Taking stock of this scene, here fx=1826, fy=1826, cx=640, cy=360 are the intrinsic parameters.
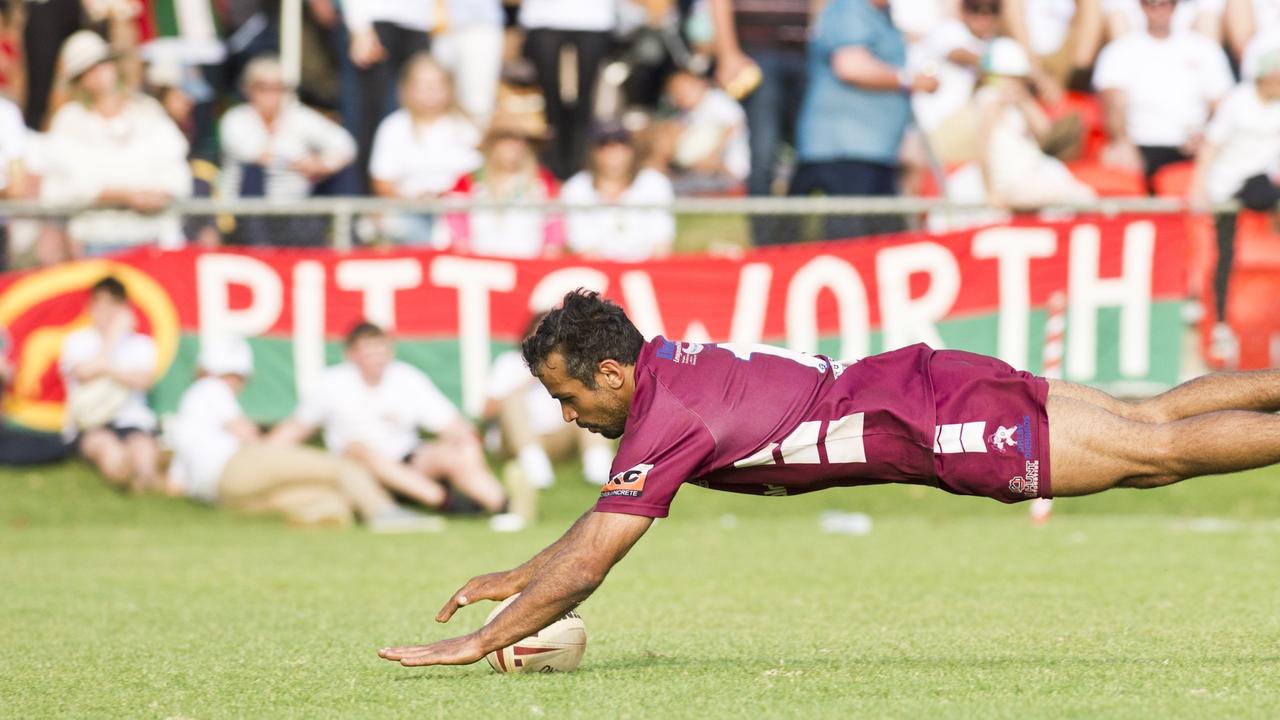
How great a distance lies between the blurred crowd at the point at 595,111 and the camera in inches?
587

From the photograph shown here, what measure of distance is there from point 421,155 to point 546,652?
9.08 m

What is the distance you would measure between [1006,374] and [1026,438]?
0.32 meters

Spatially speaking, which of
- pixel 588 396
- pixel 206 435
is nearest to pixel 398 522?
pixel 206 435

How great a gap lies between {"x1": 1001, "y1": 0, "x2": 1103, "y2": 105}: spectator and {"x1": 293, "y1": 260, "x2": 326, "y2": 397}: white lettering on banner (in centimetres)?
661

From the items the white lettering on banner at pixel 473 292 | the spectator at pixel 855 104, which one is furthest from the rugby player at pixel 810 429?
the spectator at pixel 855 104

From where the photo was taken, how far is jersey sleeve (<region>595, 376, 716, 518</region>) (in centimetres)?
662

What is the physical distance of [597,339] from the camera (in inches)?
268

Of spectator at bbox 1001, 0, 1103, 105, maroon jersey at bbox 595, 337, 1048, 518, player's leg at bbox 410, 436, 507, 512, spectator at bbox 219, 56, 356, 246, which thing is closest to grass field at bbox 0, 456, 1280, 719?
player's leg at bbox 410, 436, 507, 512

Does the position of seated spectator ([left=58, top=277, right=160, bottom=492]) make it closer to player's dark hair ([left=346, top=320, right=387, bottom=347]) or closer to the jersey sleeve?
player's dark hair ([left=346, top=320, right=387, bottom=347])

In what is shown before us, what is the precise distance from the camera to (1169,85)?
16.0m

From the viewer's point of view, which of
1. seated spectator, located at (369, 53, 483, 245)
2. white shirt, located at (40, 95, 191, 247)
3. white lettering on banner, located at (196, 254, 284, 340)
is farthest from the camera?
seated spectator, located at (369, 53, 483, 245)

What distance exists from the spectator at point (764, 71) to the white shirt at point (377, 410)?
10.0ft

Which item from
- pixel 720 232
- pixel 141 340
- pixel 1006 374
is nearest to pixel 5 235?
pixel 141 340

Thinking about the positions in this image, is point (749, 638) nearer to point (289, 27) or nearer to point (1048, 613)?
point (1048, 613)
